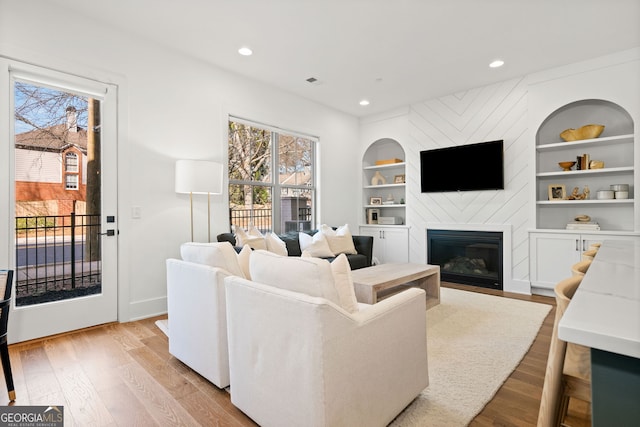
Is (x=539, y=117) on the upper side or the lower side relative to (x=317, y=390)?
upper

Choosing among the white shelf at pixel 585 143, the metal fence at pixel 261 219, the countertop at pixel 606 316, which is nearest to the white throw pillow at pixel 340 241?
the metal fence at pixel 261 219

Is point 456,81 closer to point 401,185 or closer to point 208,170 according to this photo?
point 401,185

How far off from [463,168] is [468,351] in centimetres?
310

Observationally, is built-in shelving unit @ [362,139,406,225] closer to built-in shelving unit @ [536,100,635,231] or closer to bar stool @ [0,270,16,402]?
built-in shelving unit @ [536,100,635,231]

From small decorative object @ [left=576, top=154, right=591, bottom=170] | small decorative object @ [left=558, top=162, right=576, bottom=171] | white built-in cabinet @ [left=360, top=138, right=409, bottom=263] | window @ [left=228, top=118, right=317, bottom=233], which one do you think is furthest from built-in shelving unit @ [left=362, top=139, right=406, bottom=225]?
small decorative object @ [left=576, top=154, right=591, bottom=170]

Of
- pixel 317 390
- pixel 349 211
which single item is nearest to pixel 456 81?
pixel 349 211

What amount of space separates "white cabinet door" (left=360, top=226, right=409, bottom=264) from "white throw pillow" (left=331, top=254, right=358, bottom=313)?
157 inches

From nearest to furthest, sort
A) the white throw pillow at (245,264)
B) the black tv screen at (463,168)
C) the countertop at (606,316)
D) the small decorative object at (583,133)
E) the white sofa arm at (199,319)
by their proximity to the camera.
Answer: the countertop at (606,316) < the white sofa arm at (199,319) < the white throw pillow at (245,264) < the small decorative object at (583,133) < the black tv screen at (463,168)

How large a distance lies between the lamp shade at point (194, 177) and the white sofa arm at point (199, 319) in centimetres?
119

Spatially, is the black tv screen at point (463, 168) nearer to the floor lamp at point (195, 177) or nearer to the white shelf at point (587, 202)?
the white shelf at point (587, 202)

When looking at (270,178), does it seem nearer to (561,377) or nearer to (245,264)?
(245,264)

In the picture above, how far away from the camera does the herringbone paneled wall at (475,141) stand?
14.0ft

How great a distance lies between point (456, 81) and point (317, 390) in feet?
14.8

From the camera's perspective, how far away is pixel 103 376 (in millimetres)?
2092
